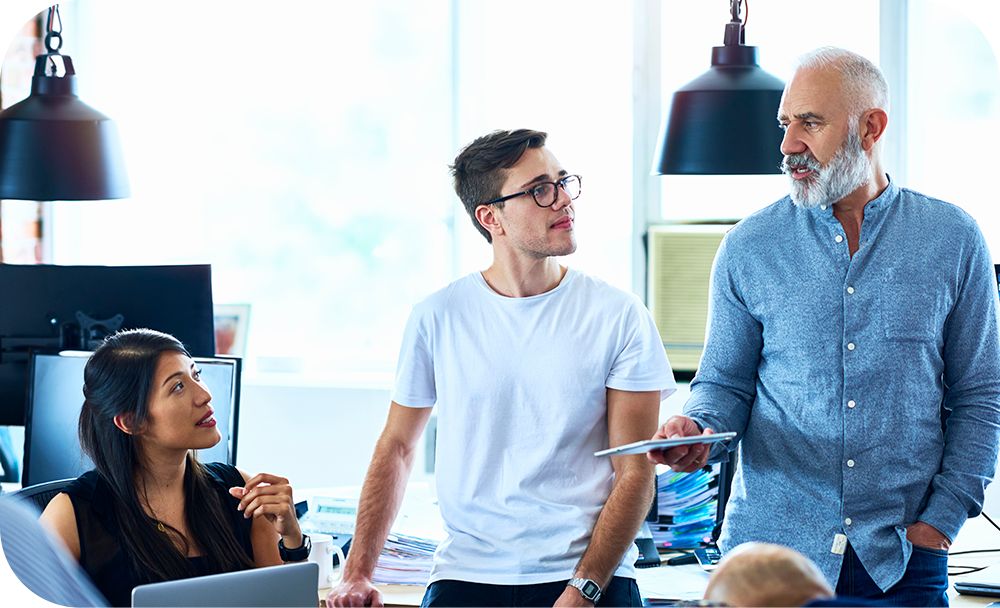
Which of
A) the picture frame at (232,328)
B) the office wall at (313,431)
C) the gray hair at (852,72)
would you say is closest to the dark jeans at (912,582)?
the gray hair at (852,72)

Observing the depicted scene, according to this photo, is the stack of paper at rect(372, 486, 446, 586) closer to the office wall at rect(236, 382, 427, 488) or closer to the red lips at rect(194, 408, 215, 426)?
the red lips at rect(194, 408, 215, 426)

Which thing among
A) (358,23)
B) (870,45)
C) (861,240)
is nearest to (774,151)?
(861,240)

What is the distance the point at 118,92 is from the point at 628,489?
362 cm

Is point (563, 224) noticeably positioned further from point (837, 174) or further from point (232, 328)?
point (232, 328)

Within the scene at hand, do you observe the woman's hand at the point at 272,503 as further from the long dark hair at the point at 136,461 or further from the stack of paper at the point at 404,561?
the stack of paper at the point at 404,561

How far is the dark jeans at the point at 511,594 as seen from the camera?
2.12 meters

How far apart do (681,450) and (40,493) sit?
120cm

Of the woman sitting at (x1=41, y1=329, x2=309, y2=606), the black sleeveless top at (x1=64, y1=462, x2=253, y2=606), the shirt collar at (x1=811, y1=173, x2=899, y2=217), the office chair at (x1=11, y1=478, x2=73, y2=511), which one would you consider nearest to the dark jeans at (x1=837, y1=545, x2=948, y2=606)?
the shirt collar at (x1=811, y1=173, x2=899, y2=217)

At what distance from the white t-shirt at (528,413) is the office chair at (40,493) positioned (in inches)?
27.5

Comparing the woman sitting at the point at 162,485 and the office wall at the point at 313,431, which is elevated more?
the woman sitting at the point at 162,485

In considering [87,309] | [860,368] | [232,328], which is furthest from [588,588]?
[232,328]

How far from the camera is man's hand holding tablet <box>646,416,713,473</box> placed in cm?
198

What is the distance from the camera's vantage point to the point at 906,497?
6.55 ft

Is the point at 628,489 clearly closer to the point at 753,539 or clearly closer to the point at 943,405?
the point at 753,539
